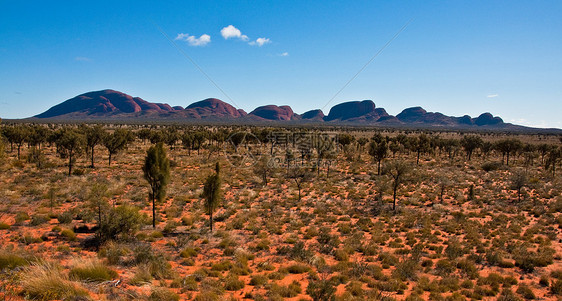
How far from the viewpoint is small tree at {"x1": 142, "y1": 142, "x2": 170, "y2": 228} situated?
19.5 metres

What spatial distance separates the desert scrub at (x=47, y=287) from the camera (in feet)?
29.3

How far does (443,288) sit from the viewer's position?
12742mm

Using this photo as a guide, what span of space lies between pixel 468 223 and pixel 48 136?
68.9m

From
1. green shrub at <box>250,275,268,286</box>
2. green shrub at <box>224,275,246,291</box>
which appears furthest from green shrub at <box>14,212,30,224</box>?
green shrub at <box>250,275,268,286</box>

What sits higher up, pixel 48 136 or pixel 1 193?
pixel 48 136

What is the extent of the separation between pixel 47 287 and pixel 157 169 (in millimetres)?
11094

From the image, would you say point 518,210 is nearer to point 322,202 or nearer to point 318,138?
point 322,202

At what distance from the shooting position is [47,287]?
29.6 ft

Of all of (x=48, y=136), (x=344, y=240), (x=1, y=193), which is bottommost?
(x=344, y=240)

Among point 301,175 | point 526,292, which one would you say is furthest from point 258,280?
point 301,175

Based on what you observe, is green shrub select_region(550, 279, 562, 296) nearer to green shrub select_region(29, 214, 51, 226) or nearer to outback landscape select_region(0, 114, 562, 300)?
outback landscape select_region(0, 114, 562, 300)

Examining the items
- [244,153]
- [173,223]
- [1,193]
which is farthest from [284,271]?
[244,153]

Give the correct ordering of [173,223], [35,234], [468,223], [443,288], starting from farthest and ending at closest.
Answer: [468,223]
[173,223]
[35,234]
[443,288]

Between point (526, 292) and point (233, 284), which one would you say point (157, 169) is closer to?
point (233, 284)
